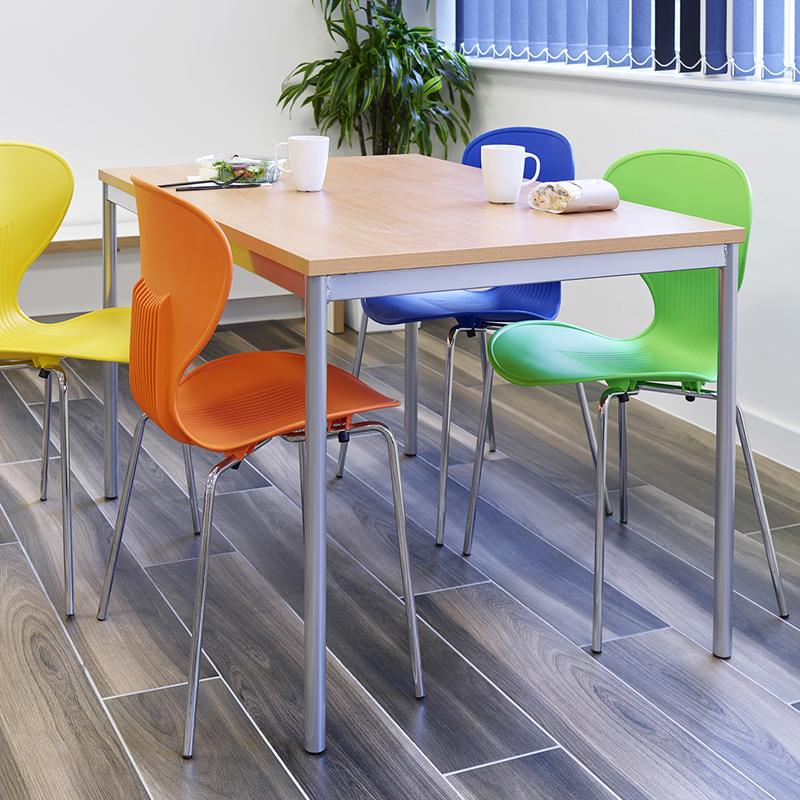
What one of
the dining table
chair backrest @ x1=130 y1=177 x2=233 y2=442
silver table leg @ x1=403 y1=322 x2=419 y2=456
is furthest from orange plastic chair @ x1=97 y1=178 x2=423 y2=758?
silver table leg @ x1=403 y1=322 x2=419 y2=456

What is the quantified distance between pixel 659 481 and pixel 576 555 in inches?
20.0

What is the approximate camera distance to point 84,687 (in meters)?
1.80

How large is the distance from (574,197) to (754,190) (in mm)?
1154

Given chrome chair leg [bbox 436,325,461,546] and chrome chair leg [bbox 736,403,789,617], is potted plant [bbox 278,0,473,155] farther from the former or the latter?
chrome chair leg [bbox 736,403,789,617]

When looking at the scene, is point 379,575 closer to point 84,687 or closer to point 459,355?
point 84,687

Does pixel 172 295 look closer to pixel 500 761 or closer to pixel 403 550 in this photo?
pixel 403 550

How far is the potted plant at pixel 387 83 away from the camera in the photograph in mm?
3850

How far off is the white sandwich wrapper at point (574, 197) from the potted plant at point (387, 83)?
201 cm

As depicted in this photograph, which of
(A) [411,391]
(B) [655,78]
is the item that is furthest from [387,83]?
(A) [411,391]

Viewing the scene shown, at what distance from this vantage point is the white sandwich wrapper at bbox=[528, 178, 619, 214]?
1877 mm

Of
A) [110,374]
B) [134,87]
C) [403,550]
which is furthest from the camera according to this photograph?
[134,87]

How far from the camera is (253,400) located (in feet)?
5.86

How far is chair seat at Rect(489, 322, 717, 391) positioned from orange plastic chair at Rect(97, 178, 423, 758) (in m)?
0.37

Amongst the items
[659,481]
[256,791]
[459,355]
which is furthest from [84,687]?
[459,355]
